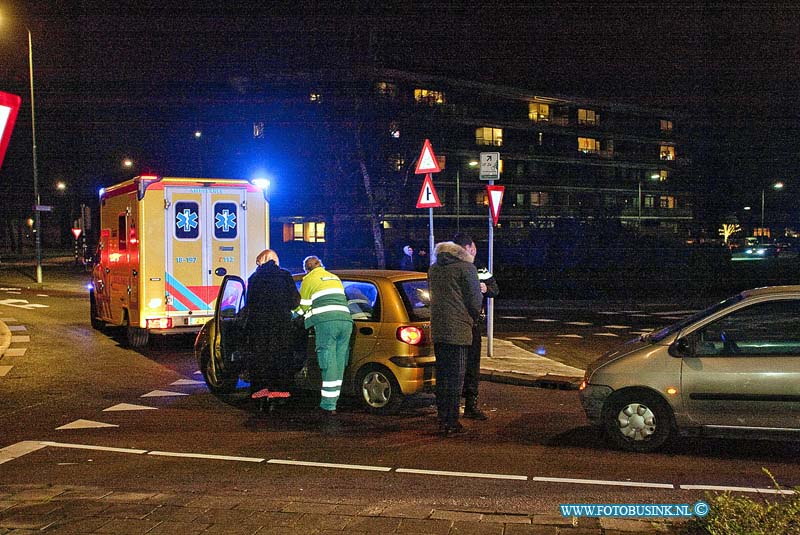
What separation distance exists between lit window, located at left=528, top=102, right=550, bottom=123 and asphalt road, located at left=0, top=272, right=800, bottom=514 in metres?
65.5

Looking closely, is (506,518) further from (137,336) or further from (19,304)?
(19,304)

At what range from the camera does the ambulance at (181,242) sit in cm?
1364

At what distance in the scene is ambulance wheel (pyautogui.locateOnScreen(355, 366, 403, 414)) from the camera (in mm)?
9078

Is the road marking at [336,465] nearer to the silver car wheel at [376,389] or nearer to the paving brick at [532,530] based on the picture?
the paving brick at [532,530]

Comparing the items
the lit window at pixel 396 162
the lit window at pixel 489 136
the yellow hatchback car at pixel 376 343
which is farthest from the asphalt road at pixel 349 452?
the lit window at pixel 489 136

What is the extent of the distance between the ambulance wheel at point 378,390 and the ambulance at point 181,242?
5.61m

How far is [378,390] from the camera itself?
364 inches

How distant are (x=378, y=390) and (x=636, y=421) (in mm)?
3106

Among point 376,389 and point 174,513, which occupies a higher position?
point 376,389

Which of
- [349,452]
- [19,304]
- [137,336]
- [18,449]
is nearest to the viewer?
[349,452]

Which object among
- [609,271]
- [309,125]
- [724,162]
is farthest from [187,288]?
[724,162]

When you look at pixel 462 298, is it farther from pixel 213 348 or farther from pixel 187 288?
pixel 187 288

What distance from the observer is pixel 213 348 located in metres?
9.88

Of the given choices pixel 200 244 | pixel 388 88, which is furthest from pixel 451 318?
pixel 388 88
